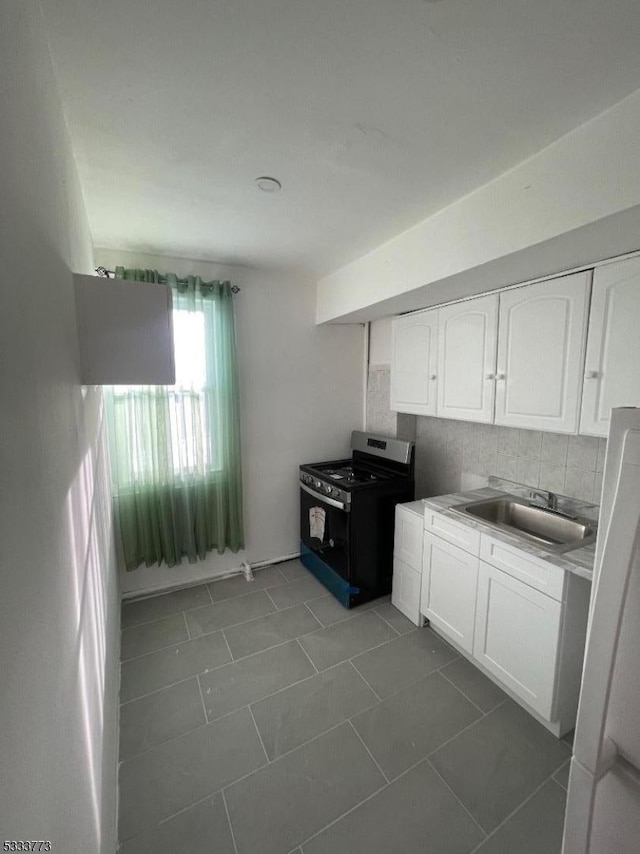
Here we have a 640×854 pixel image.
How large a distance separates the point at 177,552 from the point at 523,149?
297 cm

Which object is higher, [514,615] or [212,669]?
[514,615]

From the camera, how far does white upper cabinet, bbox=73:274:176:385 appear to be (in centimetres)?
125

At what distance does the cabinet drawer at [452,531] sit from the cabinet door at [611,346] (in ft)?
2.42

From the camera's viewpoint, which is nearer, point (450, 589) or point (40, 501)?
point (40, 501)

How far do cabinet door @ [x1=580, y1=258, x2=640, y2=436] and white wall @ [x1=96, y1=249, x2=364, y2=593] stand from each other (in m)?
1.93

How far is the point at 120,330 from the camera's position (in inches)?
51.3

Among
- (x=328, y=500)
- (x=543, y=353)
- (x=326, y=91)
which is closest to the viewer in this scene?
(x=326, y=91)

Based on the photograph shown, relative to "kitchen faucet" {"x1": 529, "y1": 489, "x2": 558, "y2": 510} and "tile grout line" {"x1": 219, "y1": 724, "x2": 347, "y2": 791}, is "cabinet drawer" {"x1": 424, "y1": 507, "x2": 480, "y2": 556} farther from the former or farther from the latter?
"tile grout line" {"x1": 219, "y1": 724, "x2": 347, "y2": 791}

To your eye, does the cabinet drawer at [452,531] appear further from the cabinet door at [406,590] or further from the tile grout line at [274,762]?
the tile grout line at [274,762]

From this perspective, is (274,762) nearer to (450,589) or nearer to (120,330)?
(450,589)

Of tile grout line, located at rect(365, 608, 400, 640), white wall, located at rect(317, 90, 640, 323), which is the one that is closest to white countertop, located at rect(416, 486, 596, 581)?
tile grout line, located at rect(365, 608, 400, 640)

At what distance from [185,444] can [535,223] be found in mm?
2359

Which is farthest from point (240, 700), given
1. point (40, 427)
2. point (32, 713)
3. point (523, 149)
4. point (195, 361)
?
point (523, 149)

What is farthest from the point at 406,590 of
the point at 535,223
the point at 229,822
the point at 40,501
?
the point at 40,501
